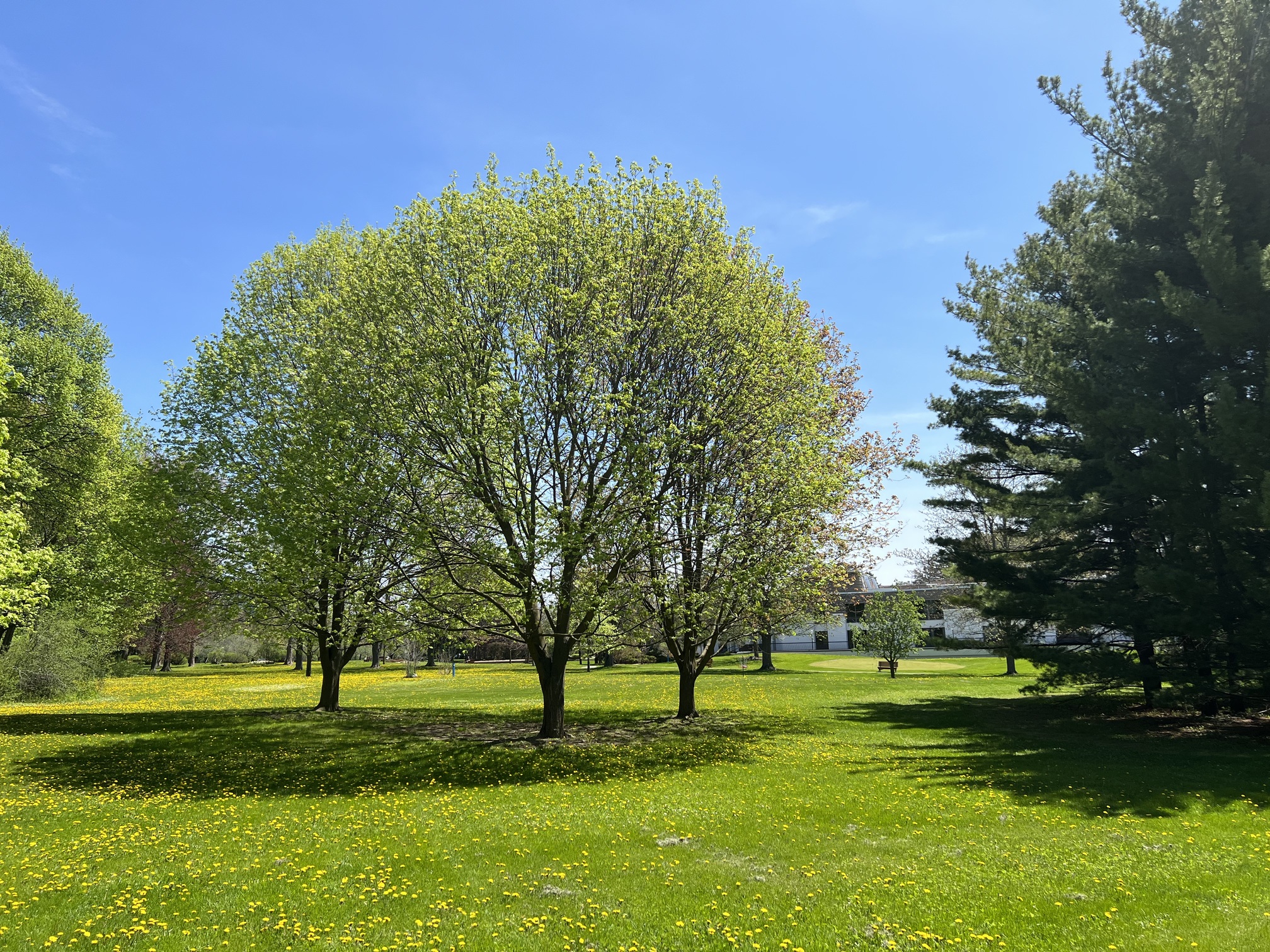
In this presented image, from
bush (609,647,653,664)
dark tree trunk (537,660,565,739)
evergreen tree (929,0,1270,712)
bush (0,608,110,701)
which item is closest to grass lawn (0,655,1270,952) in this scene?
dark tree trunk (537,660,565,739)

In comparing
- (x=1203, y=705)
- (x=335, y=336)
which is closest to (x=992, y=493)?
(x=1203, y=705)

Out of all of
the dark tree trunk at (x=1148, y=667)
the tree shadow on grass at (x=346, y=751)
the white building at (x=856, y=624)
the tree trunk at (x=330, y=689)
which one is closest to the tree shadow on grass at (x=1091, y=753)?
the dark tree trunk at (x=1148, y=667)

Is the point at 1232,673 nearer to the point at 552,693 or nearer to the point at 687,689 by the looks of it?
the point at 687,689

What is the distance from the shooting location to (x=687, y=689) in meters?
25.1

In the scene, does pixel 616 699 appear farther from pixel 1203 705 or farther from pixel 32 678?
pixel 32 678

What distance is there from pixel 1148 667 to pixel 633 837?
1695 centimetres

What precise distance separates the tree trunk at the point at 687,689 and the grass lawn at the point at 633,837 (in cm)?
187

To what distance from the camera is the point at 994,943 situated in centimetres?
715

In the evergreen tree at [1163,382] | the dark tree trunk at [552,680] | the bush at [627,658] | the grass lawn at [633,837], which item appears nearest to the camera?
the grass lawn at [633,837]

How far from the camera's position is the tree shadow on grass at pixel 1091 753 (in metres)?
13.8

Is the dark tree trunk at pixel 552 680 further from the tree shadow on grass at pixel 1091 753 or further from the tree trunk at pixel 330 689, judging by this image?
the tree trunk at pixel 330 689

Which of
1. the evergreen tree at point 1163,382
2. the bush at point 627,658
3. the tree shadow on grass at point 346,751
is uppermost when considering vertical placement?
the evergreen tree at point 1163,382

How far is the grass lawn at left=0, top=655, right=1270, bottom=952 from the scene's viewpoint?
7.57 meters

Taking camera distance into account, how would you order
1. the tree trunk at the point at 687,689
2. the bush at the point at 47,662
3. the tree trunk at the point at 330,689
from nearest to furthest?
1. the tree trunk at the point at 687,689
2. the tree trunk at the point at 330,689
3. the bush at the point at 47,662
